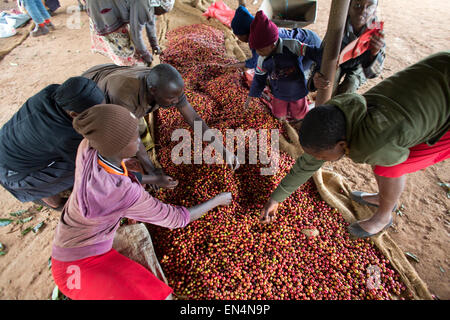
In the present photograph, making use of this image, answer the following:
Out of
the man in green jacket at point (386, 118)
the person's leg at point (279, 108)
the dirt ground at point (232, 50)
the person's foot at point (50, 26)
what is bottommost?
the dirt ground at point (232, 50)

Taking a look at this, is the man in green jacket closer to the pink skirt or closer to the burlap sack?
the pink skirt

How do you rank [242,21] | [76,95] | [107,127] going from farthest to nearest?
[242,21] → [76,95] → [107,127]

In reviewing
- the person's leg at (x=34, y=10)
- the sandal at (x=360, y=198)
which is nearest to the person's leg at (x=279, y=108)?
the sandal at (x=360, y=198)

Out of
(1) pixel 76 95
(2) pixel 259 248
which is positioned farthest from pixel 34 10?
(2) pixel 259 248

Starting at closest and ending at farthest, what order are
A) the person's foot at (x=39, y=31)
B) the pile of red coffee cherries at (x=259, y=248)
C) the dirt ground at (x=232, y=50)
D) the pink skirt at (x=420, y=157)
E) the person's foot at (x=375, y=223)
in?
the pink skirt at (x=420, y=157), the pile of red coffee cherries at (x=259, y=248), the person's foot at (x=375, y=223), the dirt ground at (x=232, y=50), the person's foot at (x=39, y=31)

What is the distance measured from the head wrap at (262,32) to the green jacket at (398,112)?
118 centimetres

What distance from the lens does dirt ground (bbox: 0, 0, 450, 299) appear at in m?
2.03

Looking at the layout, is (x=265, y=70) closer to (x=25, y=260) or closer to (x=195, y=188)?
(x=195, y=188)

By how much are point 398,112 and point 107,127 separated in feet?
4.91

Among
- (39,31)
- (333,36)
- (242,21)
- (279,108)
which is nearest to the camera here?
(333,36)

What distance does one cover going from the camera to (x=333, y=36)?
1626 millimetres

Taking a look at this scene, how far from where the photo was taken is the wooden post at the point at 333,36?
153cm

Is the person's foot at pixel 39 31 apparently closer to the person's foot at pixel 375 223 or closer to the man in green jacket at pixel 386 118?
the man in green jacket at pixel 386 118

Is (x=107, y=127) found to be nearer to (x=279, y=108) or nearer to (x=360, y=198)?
(x=360, y=198)
